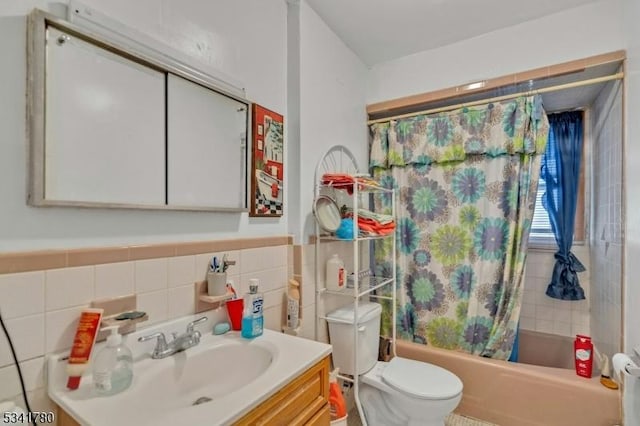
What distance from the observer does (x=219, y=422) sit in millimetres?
707

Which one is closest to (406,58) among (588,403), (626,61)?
(626,61)

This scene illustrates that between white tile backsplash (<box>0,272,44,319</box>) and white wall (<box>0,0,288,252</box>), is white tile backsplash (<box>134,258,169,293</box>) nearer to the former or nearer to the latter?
white wall (<box>0,0,288,252</box>)

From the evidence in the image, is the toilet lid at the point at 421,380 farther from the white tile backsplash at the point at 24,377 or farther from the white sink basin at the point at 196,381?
the white tile backsplash at the point at 24,377

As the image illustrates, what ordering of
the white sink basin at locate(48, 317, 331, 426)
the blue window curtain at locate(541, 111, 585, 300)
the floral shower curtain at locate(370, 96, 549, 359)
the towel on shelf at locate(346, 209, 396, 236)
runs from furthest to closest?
the blue window curtain at locate(541, 111, 585, 300) < the floral shower curtain at locate(370, 96, 549, 359) < the towel on shelf at locate(346, 209, 396, 236) < the white sink basin at locate(48, 317, 331, 426)

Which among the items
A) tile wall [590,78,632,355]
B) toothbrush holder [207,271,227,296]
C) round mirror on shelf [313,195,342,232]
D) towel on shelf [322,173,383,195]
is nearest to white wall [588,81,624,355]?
tile wall [590,78,632,355]

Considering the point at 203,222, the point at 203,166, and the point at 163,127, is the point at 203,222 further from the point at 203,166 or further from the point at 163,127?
the point at 163,127

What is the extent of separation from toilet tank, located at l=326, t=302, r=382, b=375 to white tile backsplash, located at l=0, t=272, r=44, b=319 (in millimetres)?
1282

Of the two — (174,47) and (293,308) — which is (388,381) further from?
(174,47)

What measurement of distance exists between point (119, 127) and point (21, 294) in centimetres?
52

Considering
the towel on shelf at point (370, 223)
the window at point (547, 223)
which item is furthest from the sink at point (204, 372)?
the window at point (547, 223)

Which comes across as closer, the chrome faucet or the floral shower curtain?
the chrome faucet

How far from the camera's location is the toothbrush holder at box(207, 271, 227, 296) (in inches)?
47.3

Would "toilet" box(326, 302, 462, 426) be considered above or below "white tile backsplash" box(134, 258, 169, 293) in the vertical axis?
below

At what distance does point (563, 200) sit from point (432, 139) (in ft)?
3.79
